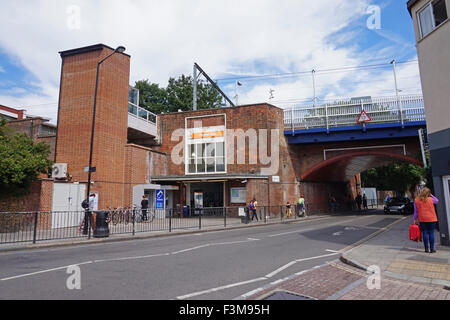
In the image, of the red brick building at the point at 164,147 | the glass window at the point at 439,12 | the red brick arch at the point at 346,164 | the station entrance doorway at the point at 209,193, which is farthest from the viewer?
the station entrance doorway at the point at 209,193

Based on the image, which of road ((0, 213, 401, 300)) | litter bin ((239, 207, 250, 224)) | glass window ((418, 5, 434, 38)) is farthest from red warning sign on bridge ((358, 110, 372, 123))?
road ((0, 213, 401, 300))

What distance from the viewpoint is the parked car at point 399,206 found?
28.1 metres

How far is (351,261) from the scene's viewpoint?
7.64 meters

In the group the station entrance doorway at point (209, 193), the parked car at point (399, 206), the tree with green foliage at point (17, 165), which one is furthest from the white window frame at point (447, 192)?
the station entrance doorway at point (209, 193)

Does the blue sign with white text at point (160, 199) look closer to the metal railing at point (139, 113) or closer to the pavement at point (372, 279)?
the metal railing at point (139, 113)

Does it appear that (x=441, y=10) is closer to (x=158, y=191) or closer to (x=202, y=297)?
(x=202, y=297)

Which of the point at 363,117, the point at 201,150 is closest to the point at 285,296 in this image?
the point at 363,117

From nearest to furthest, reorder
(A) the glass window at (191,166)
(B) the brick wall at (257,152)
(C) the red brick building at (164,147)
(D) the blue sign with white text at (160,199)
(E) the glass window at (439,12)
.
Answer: (E) the glass window at (439,12) → (C) the red brick building at (164,147) → (D) the blue sign with white text at (160,199) → (B) the brick wall at (257,152) → (A) the glass window at (191,166)

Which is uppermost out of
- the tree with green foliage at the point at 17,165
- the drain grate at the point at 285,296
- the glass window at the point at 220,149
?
the glass window at the point at 220,149

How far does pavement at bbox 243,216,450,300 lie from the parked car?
21531 millimetres

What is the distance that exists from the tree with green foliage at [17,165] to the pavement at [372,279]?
1316 cm

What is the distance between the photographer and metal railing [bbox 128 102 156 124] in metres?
24.4

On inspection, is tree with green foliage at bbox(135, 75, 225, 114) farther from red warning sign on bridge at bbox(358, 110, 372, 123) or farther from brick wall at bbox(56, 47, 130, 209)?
red warning sign on bridge at bbox(358, 110, 372, 123)
